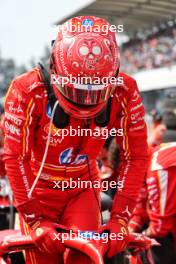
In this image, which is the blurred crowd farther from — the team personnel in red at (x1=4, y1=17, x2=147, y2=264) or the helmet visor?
the helmet visor

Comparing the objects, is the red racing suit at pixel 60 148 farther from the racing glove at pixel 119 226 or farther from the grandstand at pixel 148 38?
the grandstand at pixel 148 38

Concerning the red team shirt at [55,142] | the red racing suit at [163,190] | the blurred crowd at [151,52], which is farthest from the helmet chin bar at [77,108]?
the blurred crowd at [151,52]

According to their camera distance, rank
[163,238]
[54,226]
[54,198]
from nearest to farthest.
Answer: [54,226]
[54,198]
[163,238]

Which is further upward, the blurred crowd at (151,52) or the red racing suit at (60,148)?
the red racing suit at (60,148)

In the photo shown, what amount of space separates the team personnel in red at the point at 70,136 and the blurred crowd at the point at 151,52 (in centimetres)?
1469

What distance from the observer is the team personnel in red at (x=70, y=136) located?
8.64 ft

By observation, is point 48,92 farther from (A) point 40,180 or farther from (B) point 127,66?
(B) point 127,66

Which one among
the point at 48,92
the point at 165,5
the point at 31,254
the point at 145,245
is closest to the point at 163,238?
the point at 145,245

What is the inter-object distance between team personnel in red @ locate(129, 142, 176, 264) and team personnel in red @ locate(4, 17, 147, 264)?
496mm

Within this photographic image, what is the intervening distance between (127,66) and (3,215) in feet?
58.8

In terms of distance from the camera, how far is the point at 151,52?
20844mm

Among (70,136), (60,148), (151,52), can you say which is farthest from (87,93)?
(151,52)

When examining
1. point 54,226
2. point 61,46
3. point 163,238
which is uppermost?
point 61,46

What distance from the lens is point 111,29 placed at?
9.31 feet
